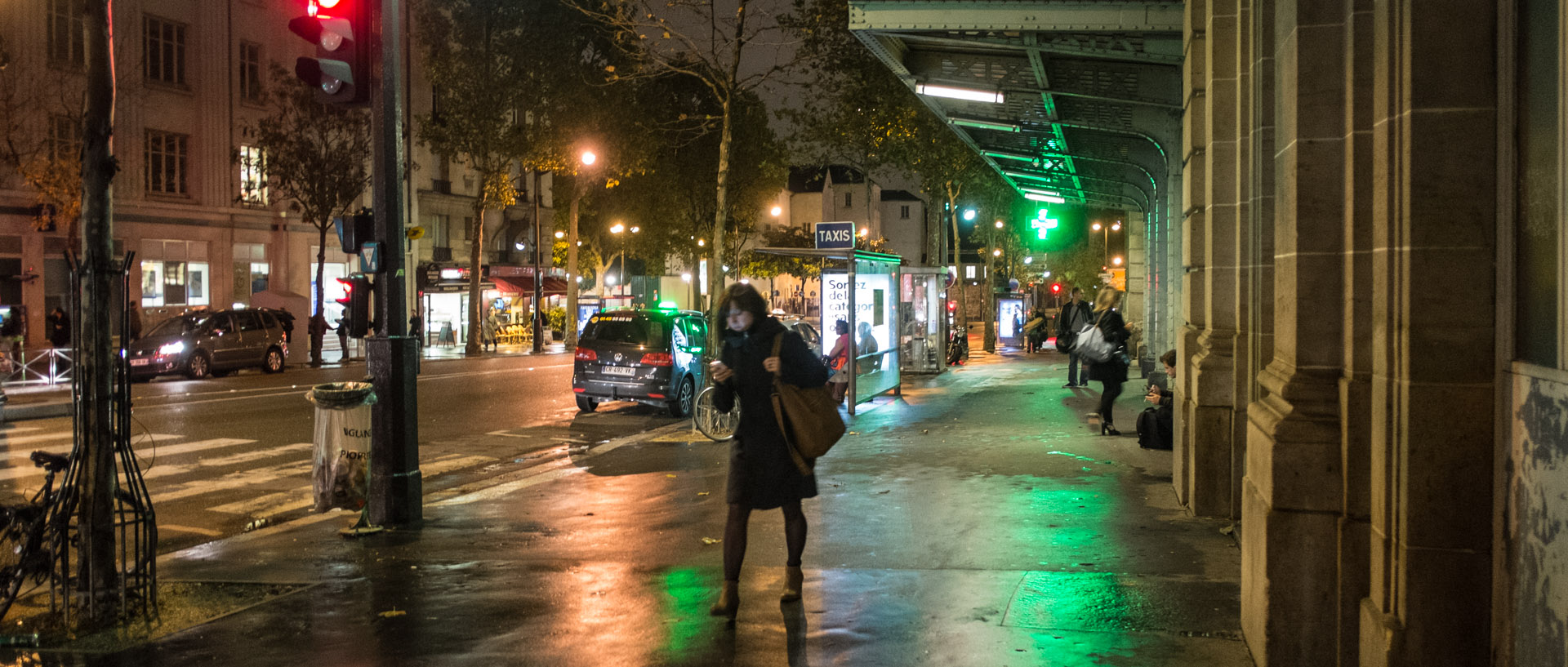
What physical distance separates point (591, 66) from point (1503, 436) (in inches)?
1466

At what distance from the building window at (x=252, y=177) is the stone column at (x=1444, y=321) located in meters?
38.0

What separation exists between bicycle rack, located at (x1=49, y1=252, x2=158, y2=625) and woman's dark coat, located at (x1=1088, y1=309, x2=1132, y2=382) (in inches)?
424

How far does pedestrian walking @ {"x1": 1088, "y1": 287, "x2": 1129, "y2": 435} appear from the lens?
14.1 meters

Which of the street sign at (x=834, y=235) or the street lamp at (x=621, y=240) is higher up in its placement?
the street lamp at (x=621, y=240)

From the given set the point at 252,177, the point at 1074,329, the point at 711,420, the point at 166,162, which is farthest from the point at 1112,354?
the point at 252,177

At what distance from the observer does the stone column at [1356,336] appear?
4.45 metres

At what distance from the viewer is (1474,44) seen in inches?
152

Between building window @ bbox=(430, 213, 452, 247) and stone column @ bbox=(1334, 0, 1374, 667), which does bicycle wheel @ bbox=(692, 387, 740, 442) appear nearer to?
stone column @ bbox=(1334, 0, 1374, 667)

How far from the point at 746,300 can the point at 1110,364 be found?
920cm

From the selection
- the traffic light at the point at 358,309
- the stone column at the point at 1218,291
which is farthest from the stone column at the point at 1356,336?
the traffic light at the point at 358,309

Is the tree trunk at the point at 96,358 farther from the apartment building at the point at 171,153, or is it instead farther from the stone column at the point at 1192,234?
the apartment building at the point at 171,153

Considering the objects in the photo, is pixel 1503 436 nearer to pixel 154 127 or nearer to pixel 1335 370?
pixel 1335 370

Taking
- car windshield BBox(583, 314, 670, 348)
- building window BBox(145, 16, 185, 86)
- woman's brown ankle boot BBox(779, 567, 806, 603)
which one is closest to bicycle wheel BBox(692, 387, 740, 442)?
car windshield BBox(583, 314, 670, 348)

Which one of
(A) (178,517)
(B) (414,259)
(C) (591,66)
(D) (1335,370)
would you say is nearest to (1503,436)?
(D) (1335,370)
